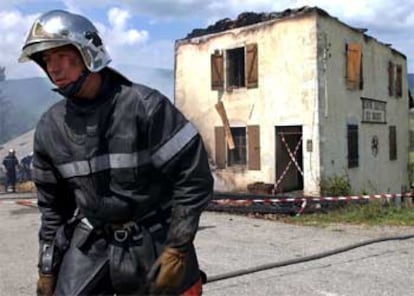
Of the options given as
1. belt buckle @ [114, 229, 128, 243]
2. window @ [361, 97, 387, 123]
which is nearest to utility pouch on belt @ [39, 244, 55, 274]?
belt buckle @ [114, 229, 128, 243]

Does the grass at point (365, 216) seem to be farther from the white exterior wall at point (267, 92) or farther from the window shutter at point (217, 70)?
the window shutter at point (217, 70)

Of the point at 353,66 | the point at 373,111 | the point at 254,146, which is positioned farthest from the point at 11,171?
the point at 373,111

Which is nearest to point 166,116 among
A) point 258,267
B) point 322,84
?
point 258,267

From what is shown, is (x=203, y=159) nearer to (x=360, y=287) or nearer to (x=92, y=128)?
(x=92, y=128)

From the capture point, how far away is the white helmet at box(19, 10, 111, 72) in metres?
2.41

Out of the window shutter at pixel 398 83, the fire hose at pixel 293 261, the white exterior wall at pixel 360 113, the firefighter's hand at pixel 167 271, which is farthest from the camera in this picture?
the window shutter at pixel 398 83

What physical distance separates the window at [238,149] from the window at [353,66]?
10.2 feet

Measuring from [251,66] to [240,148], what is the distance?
2240mm

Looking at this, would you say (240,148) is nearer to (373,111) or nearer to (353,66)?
(353,66)

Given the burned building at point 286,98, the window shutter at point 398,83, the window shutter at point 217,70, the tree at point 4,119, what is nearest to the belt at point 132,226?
the burned building at point 286,98

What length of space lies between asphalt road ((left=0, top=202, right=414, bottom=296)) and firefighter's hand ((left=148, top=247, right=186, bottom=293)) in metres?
3.48

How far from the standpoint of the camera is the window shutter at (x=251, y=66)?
16156 mm

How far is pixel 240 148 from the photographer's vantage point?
16.8 metres

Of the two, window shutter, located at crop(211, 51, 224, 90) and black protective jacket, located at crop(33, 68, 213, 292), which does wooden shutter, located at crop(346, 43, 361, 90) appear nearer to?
window shutter, located at crop(211, 51, 224, 90)
